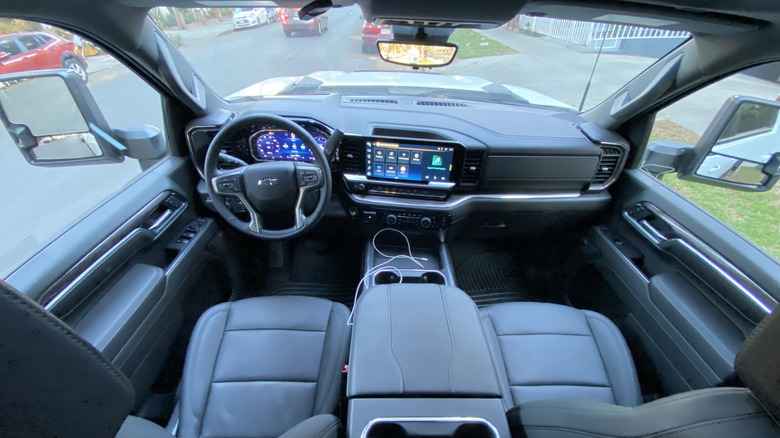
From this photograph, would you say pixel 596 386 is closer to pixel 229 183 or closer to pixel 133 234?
pixel 229 183

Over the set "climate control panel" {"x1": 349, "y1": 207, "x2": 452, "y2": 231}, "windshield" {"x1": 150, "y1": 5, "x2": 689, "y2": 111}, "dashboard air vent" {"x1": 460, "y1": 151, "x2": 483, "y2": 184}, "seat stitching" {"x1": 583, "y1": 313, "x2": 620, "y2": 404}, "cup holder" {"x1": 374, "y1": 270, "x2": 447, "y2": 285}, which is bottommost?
"cup holder" {"x1": 374, "y1": 270, "x2": 447, "y2": 285}

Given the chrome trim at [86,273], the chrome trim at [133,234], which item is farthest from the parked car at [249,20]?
the chrome trim at [86,273]

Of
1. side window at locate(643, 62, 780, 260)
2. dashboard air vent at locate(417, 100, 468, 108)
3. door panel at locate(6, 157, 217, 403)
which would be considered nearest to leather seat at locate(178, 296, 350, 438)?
door panel at locate(6, 157, 217, 403)

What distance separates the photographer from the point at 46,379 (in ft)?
1.81

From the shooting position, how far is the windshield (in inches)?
73.0

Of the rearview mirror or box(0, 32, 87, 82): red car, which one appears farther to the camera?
the rearview mirror

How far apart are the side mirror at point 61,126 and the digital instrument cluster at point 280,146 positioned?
484mm

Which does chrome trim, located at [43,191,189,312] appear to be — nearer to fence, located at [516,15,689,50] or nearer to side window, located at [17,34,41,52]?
side window, located at [17,34,41,52]

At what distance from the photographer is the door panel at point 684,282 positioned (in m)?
1.42

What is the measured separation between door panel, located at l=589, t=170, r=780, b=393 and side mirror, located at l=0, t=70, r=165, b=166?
2.60 m

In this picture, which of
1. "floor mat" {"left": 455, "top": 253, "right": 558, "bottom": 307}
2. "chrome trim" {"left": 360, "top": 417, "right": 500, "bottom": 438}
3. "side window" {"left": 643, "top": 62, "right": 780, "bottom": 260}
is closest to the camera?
"chrome trim" {"left": 360, "top": 417, "right": 500, "bottom": 438}

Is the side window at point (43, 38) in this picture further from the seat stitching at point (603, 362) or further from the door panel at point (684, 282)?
the door panel at point (684, 282)

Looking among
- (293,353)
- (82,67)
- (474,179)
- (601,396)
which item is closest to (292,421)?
(293,353)

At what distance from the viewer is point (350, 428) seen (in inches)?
36.6
